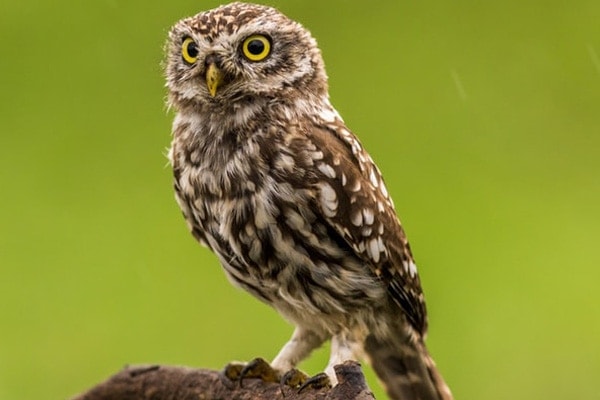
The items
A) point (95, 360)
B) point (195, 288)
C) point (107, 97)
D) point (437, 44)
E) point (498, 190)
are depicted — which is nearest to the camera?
point (95, 360)

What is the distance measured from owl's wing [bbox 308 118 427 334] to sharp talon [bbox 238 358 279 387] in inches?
20.0

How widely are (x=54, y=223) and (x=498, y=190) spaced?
2.67 metres

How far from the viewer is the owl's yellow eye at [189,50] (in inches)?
207

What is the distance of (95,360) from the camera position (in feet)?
28.5

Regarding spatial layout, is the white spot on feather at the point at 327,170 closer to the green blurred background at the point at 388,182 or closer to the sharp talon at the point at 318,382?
the sharp talon at the point at 318,382

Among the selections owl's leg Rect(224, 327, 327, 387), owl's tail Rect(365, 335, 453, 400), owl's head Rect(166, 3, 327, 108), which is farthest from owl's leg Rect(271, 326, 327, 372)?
owl's head Rect(166, 3, 327, 108)

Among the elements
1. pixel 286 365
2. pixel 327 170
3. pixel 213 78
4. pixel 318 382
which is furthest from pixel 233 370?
pixel 213 78

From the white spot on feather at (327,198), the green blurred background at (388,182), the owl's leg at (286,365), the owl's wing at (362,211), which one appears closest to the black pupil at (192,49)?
the owl's wing at (362,211)

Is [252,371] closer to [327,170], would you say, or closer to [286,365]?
[286,365]

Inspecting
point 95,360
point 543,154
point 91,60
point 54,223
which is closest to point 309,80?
point 95,360

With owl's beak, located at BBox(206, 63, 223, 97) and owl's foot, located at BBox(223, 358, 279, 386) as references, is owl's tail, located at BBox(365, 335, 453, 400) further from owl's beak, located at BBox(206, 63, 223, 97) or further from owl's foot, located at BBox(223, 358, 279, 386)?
owl's beak, located at BBox(206, 63, 223, 97)

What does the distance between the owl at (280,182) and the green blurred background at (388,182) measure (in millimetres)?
2557

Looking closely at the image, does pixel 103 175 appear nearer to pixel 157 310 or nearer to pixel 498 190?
pixel 157 310

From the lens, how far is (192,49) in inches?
207
